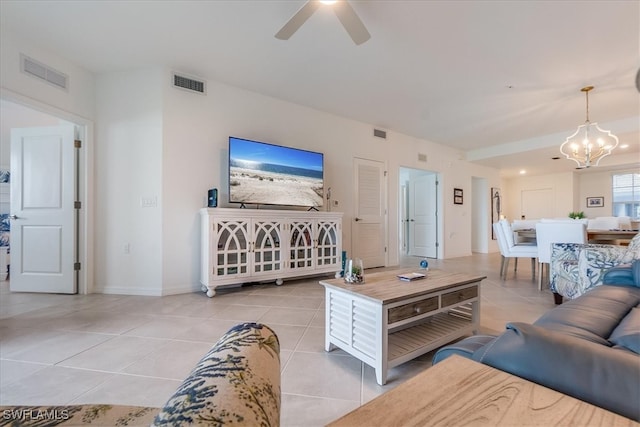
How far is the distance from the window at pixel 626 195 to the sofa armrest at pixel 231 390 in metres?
10.0

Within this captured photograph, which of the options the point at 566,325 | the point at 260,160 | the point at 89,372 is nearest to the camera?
the point at 566,325

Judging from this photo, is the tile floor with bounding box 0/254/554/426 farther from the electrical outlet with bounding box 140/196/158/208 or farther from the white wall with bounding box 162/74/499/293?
the electrical outlet with bounding box 140/196/158/208

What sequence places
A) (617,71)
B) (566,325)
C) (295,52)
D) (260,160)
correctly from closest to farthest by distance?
(566,325), (295,52), (617,71), (260,160)

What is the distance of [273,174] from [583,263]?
127 inches

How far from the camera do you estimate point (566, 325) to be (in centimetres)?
106

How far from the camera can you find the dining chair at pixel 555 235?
317 centimetres

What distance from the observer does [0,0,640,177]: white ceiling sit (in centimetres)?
226

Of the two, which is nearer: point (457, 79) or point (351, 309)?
point (351, 309)

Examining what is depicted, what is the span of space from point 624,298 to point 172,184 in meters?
3.78

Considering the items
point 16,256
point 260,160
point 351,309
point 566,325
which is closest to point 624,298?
point 566,325

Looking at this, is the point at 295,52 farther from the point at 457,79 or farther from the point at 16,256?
the point at 16,256

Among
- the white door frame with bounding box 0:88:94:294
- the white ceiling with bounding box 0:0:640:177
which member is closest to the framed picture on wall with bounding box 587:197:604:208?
the white ceiling with bounding box 0:0:640:177

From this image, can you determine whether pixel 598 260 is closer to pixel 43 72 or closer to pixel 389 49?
pixel 389 49

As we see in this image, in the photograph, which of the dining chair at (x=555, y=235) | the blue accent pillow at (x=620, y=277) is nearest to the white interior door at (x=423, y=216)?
the dining chair at (x=555, y=235)
